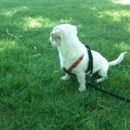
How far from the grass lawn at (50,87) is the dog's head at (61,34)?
2.30 ft

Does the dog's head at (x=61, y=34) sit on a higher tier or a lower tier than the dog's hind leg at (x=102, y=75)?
higher

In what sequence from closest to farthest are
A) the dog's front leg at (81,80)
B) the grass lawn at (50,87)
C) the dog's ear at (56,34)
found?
the grass lawn at (50,87), the dog's ear at (56,34), the dog's front leg at (81,80)

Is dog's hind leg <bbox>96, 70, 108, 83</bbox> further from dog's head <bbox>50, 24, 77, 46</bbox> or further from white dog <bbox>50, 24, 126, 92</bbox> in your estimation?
dog's head <bbox>50, 24, 77, 46</bbox>

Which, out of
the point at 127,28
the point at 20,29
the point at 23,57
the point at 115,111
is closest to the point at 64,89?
the point at 115,111

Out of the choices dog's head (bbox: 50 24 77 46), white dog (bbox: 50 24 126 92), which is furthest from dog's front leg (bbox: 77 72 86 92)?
dog's head (bbox: 50 24 77 46)

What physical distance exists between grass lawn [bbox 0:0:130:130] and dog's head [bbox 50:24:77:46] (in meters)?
0.70

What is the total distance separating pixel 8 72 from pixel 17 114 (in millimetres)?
1036

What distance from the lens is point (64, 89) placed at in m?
2.93

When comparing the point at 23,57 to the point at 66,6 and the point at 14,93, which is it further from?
the point at 66,6

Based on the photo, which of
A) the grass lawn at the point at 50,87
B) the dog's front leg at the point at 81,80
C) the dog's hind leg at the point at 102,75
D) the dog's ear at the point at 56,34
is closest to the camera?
the grass lawn at the point at 50,87

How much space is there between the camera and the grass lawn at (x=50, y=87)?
2352 mm

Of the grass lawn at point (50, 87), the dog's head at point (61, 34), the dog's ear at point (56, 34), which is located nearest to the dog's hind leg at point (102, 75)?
the grass lawn at point (50, 87)

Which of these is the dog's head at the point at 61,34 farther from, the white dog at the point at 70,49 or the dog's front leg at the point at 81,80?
the dog's front leg at the point at 81,80

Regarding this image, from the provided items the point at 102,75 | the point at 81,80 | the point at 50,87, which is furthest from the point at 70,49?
the point at 102,75
